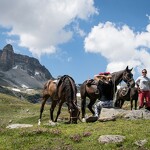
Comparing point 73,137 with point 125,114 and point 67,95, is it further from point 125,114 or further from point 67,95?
point 125,114

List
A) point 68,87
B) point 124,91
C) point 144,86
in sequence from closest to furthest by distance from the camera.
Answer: point 68,87, point 144,86, point 124,91

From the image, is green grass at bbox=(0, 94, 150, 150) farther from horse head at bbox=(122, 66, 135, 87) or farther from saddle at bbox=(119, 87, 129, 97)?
saddle at bbox=(119, 87, 129, 97)

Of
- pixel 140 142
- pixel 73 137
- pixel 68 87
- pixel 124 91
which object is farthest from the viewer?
pixel 124 91

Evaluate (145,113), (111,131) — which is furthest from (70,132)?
(145,113)

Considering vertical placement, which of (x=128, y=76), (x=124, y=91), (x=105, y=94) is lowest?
(x=105, y=94)

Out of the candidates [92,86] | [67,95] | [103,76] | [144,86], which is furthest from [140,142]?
[92,86]

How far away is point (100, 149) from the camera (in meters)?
19.5

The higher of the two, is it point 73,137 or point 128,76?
point 128,76

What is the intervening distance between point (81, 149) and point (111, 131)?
10.8ft

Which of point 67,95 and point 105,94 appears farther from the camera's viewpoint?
point 105,94

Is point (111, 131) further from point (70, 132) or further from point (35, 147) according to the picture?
point (35, 147)

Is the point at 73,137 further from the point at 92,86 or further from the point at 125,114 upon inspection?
the point at 92,86

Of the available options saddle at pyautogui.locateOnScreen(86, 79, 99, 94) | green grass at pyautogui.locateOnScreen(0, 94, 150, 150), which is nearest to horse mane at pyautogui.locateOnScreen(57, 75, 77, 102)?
green grass at pyautogui.locateOnScreen(0, 94, 150, 150)

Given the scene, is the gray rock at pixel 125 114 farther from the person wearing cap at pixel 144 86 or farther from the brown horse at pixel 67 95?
the brown horse at pixel 67 95
